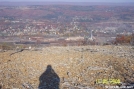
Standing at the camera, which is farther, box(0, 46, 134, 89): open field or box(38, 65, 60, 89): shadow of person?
box(0, 46, 134, 89): open field

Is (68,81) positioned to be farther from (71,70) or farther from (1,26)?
(1,26)

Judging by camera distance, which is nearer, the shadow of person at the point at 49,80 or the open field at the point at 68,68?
the shadow of person at the point at 49,80

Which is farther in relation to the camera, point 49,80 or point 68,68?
point 68,68

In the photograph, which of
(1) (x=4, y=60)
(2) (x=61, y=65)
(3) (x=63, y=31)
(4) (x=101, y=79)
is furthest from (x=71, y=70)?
(3) (x=63, y=31)
